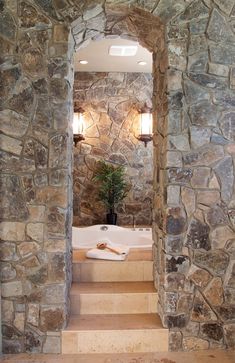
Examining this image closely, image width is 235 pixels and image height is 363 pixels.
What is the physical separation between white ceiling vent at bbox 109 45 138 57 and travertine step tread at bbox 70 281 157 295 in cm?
264

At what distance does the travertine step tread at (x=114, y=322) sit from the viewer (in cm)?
278

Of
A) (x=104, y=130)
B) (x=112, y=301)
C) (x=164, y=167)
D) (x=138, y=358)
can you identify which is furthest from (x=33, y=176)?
(x=104, y=130)

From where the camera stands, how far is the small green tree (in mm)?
5117

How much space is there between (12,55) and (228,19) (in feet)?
5.38

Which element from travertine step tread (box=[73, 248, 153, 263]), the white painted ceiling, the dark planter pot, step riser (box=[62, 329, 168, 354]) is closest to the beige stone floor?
step riser (box=[62, 329, 168, 354])

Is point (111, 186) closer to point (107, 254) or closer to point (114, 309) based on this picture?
point (107, 254)

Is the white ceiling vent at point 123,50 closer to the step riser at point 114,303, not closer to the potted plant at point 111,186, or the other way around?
the potted plant at point 111,186

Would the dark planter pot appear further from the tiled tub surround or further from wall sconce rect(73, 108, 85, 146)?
the tiled tub surround

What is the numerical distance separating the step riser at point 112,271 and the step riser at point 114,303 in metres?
0.30

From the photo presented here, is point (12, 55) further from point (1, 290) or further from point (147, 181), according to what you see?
point (147, 181)

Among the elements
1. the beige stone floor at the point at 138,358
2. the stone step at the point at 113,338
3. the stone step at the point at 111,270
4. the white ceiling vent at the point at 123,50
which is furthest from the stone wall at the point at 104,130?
the beige stone floor at the point at 138,358

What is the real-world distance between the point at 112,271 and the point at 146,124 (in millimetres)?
2601

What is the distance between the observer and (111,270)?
3.29 meters

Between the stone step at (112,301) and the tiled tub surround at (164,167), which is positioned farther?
the stone step at (112,301)
